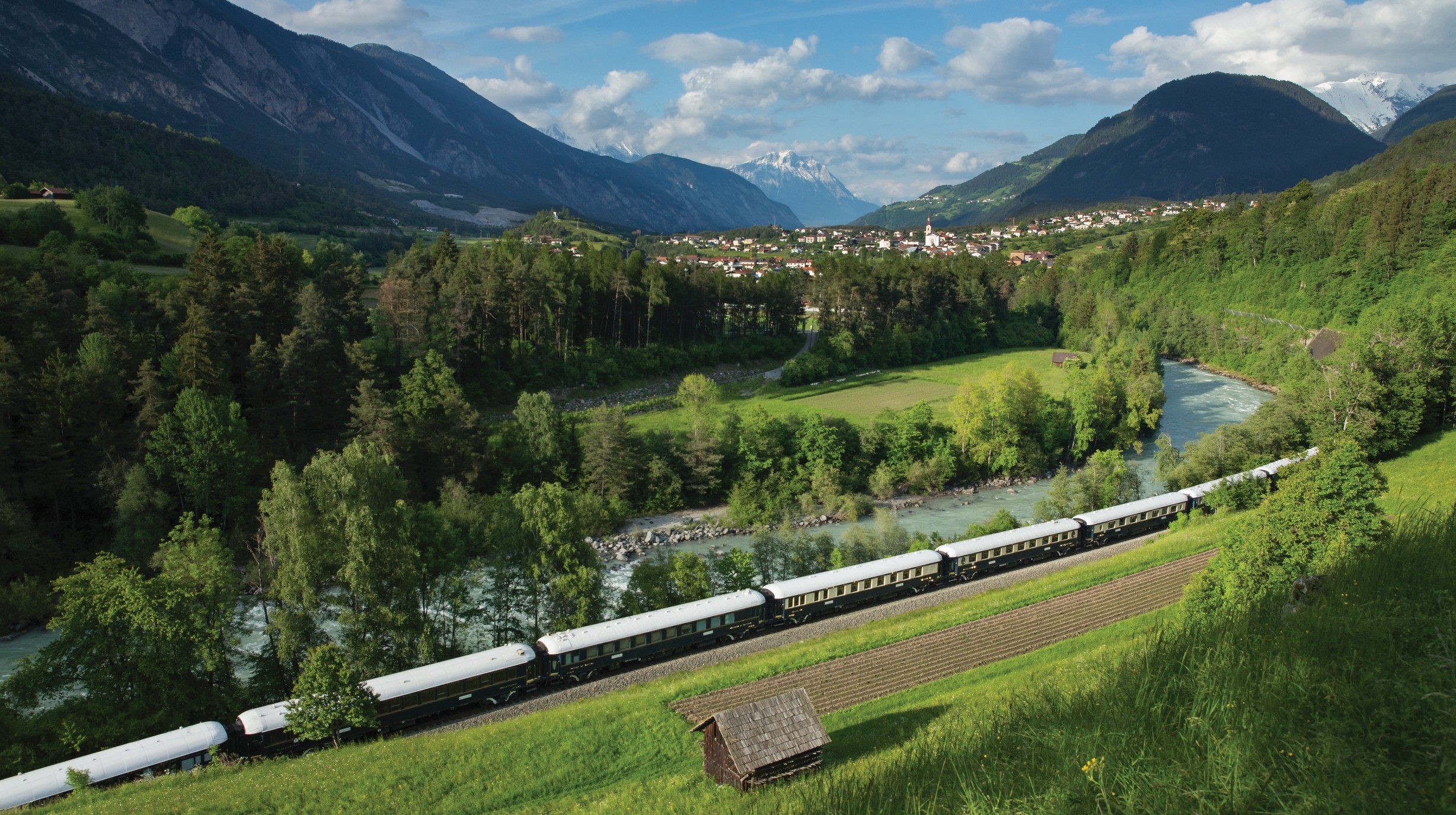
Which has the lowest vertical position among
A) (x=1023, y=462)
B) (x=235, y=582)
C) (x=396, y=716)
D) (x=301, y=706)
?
(x=1023, y=462)

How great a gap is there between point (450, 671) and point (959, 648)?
51.1 ft

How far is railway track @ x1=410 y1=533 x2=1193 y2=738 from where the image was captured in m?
21.9

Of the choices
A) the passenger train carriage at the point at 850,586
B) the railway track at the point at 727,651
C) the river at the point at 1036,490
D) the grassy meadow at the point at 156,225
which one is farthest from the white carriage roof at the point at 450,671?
the grassy meadow at the point at 156,225

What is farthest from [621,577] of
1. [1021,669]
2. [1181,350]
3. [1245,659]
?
[1181,350]

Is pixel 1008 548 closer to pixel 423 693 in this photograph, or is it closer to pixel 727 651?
pixel 727 651

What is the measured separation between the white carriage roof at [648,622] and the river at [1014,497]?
9.58 meters

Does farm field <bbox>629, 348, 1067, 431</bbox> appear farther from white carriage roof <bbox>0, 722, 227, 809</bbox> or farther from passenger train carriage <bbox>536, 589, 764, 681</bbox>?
white carriage roof <bbox>0, 722, 227, 809</bbox>

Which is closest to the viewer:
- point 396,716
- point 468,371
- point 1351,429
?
point 396,716

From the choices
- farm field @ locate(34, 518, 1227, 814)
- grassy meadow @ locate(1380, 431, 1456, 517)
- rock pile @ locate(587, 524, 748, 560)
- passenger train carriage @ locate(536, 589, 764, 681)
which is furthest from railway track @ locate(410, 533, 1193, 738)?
rock pile @ locate(587, 524, 748, 560)

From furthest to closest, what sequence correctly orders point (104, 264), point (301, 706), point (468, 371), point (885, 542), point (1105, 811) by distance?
point (468, 371) < point (104, 264) < point (885, 542) < point (301, 706) < point (1105, 811)

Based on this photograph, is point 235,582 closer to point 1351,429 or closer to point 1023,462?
point 1023,462

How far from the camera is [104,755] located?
17.8 m

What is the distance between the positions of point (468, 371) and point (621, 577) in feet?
99.1

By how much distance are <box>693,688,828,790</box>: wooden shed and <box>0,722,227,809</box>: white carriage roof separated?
12.9 m
